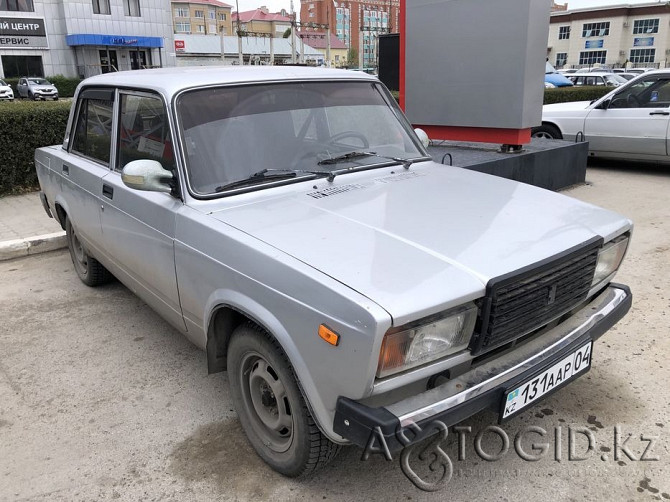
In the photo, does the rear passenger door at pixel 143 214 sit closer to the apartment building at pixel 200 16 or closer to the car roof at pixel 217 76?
the car roof at pixel 217 76

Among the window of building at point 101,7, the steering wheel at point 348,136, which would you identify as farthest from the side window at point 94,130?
the window of building at point 101,7

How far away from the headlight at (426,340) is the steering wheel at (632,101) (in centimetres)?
857

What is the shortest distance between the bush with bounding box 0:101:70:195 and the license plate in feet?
26.5

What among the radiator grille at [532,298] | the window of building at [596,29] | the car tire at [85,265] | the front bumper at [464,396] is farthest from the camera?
the window of building at [596,29]

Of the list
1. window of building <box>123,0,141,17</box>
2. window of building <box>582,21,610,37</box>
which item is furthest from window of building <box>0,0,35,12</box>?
window of building <box>582,21,610,37</box>

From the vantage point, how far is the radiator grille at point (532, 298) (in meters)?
2.24

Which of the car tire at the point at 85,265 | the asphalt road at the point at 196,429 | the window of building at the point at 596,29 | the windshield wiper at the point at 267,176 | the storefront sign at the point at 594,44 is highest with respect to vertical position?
the window of building at the point at 596,29

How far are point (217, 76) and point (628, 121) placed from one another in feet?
26.3

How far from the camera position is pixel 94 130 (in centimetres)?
436

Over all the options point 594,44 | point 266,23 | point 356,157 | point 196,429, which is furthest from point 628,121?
point 266,23

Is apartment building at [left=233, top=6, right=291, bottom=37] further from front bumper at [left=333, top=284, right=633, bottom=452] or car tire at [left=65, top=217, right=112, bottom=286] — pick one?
front bumper at [left=333, top=284, right=633, bottom=452]

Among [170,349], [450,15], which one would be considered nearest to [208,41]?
[450,15]

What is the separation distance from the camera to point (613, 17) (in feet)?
249

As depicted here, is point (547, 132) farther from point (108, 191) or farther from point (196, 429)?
point (196, 429)
